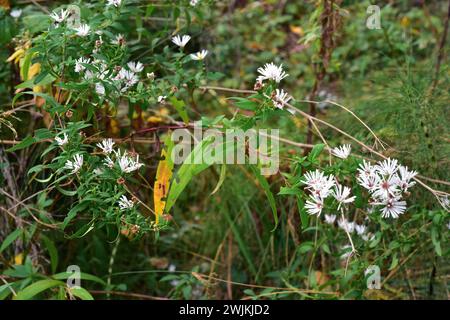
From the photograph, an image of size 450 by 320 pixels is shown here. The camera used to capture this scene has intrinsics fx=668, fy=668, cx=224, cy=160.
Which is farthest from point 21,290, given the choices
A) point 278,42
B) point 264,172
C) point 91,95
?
point 278,42

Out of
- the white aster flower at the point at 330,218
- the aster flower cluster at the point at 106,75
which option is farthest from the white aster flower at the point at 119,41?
the white aster flower at the point at 330,218

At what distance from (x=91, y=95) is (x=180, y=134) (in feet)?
1.42

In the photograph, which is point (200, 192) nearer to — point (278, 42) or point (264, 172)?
point (264, 172)

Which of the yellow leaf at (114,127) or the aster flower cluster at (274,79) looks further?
the yellow leaf at (114,127)

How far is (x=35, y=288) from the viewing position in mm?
1488

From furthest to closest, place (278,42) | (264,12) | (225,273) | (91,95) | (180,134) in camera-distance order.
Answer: (264,12) → (278,42) → (225,273) → (180,134) → (91,95)

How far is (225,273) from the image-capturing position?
2.02 meters

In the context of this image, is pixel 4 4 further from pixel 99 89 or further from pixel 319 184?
pixel 319 184

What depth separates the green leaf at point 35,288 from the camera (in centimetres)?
146

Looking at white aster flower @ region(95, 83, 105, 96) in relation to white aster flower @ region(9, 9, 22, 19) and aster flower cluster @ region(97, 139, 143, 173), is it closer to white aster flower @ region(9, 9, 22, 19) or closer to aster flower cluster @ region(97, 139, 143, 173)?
aster flower cluster @ region(97, 139, 143, 173)

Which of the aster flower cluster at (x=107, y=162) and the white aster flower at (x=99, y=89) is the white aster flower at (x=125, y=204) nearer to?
the aster flower cluster at (x=107, y=162)
